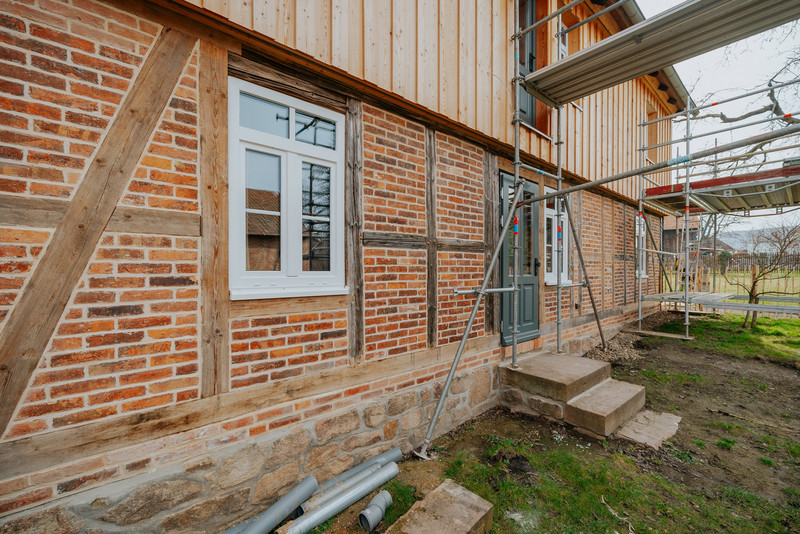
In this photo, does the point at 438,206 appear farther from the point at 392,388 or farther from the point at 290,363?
the point at 290,363

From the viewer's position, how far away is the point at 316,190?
2723 mm

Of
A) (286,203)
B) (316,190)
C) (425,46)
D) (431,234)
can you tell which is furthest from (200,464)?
(425,46)

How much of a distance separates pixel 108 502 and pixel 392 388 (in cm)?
206

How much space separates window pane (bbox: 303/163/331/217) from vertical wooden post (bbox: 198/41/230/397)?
0.63 m

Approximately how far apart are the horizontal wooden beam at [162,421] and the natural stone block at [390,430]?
44cm

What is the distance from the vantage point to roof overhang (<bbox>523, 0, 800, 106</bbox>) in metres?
3.00

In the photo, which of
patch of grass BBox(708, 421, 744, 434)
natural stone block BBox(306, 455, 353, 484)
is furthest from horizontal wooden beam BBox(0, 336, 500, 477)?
patch of grass BBox(708, 421, 744, 434)

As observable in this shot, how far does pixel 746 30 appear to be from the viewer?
10.8 feet

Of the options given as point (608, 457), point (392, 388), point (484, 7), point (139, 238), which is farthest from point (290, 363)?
point (484, 7)

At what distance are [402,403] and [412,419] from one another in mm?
243

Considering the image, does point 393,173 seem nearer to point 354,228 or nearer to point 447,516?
point 354,228

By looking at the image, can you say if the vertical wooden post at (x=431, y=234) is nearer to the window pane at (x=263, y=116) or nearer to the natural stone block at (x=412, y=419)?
the natural stone block at (x=412, y=419)

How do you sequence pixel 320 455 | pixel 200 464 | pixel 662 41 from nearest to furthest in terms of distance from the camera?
pixel 200 464 → pixel 320 455 → pixel 662 41

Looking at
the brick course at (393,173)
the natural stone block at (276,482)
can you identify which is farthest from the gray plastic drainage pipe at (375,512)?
the brick course at (393,173)
